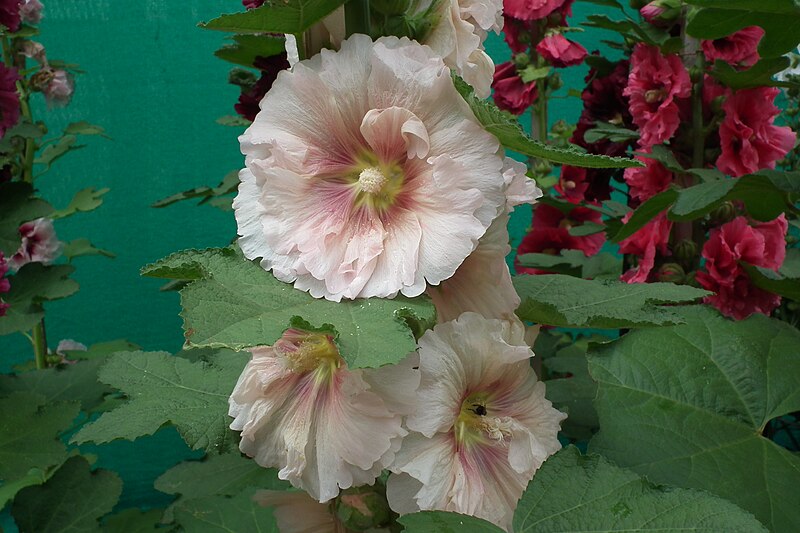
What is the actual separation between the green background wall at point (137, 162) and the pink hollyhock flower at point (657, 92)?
1187 millimetres

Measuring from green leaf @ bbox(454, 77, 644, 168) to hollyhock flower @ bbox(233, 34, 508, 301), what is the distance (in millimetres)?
19

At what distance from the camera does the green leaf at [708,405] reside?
1.99ft

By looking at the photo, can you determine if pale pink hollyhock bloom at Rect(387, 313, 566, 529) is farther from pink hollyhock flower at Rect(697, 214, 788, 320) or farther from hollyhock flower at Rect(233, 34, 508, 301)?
pink hollyhock flower at Rect(697, 214, 788, 320)

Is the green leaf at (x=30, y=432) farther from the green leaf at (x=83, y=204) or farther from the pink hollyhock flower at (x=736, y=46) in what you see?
the pink hollyhock flower at (x=736, y=46)

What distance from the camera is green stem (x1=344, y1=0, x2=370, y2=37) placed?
20.3 inches

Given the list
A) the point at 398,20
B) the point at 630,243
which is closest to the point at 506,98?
the point at 630,243

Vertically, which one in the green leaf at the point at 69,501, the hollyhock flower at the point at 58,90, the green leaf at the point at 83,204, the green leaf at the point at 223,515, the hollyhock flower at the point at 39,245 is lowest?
the hollyhock flower at the point at 39,245

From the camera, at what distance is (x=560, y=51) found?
138cm

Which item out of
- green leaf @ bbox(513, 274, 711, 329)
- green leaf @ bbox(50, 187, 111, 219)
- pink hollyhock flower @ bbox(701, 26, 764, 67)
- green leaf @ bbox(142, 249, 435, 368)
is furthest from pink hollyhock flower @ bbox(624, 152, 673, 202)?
green leaf @ bbox(50, 187, 111, 219)

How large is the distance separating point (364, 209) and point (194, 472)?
1.36ft

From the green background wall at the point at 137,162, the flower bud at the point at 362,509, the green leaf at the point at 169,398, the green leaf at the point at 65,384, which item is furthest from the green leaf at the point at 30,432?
the green background wall at the point at 137,162

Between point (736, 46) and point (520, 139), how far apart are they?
808mm

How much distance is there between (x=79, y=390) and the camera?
1146 mm

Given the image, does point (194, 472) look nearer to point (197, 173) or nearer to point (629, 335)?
point (629, 335)
